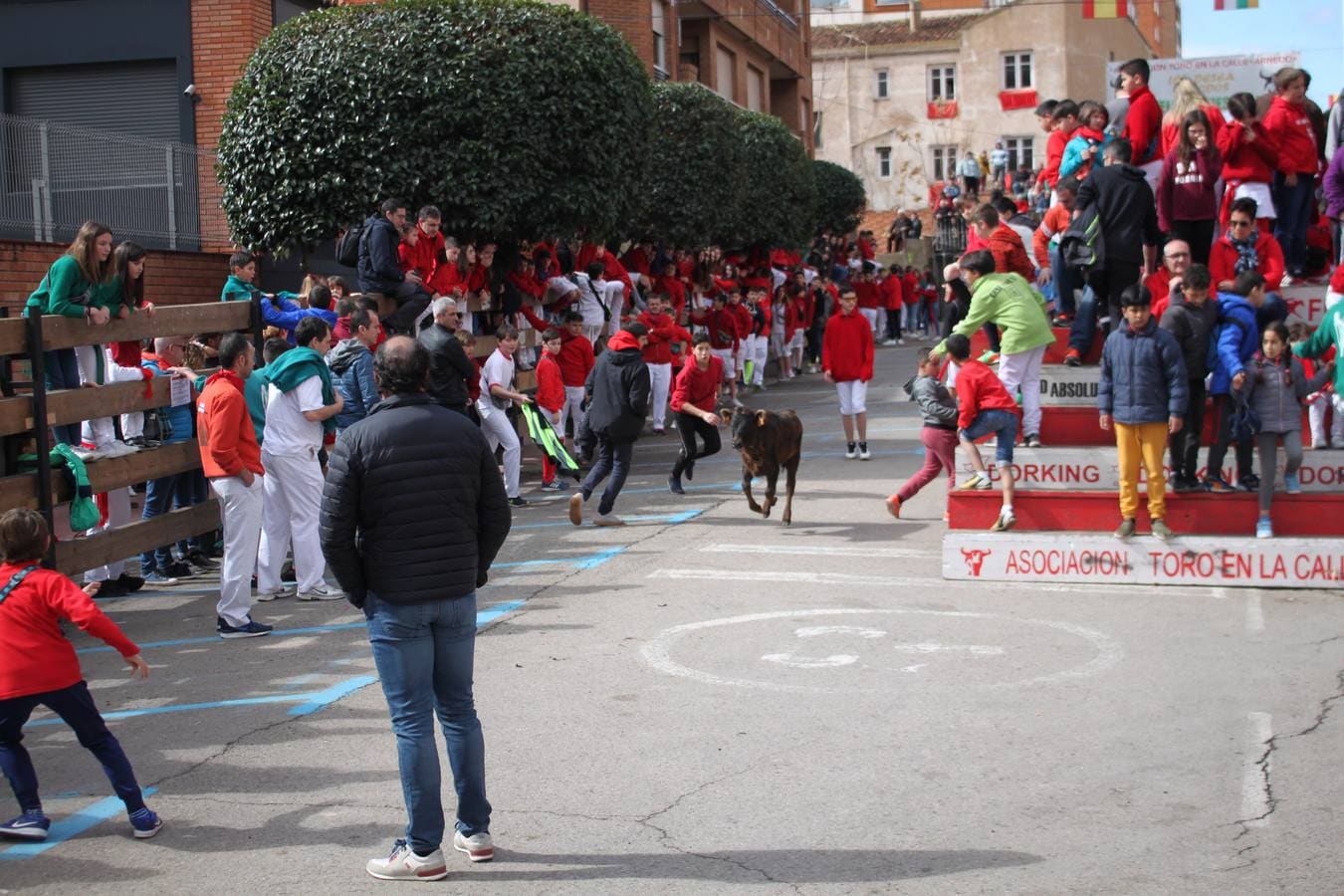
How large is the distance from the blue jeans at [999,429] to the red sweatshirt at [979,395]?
0.04 meters

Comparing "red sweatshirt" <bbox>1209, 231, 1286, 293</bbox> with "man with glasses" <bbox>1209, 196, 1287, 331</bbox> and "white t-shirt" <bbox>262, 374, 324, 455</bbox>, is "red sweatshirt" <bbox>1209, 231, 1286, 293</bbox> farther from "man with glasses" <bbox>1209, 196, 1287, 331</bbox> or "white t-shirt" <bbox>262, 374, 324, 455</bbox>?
"white t-shirt" <bbox>262, 374, 324, 455</bbox>

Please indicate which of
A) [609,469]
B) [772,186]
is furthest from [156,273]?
[772,186]

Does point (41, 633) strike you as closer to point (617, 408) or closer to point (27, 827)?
point (27, 827)

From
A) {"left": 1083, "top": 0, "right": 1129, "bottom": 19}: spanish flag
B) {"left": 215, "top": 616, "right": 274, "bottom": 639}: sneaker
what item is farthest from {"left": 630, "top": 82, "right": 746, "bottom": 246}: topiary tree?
{"left": 215, "top": 616, "right": 274, "bottom": 639}: sneaker

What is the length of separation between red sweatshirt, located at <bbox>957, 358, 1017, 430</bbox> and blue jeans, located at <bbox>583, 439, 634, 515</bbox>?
3.09m

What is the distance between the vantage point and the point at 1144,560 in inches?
428

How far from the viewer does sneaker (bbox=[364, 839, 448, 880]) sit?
5.51 meters

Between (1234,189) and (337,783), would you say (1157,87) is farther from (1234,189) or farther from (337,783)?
(337,783)

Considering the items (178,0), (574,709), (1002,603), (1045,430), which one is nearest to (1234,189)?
(1045,430)

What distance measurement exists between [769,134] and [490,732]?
79.4ft

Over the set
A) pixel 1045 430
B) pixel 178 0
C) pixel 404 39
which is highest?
pixel 178 0

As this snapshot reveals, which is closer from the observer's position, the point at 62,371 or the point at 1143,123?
the point at 62,371

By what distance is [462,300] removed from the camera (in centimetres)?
1587

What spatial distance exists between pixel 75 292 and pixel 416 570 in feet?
19.7
